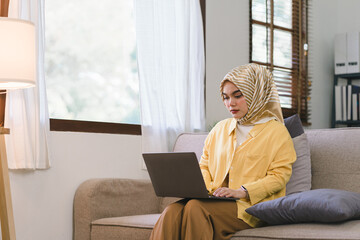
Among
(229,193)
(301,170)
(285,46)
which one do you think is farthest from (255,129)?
(285,46)

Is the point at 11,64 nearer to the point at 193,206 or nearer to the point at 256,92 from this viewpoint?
the point at 193,206

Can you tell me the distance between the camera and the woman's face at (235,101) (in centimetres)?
290

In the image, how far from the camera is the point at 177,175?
2.55 m

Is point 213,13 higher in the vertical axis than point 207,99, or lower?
higher

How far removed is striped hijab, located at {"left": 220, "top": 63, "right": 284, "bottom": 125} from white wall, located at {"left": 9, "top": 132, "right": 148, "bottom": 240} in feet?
3.09

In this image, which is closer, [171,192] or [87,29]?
[171,192]

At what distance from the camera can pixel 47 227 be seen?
321 cm

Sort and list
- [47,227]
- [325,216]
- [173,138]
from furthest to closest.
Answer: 1. [173,138]
2. [47,227]
3. [325,216]

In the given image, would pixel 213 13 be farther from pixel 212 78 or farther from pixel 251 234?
pixel 251 234

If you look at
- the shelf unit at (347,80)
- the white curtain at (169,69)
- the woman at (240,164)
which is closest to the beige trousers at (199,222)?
the woman at (240,164)

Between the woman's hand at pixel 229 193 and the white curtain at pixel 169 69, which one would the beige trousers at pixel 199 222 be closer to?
the woman's hand at pixel 229 193

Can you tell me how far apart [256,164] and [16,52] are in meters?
1.17

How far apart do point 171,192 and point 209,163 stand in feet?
1.40

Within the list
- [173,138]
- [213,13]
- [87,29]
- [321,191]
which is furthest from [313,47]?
[321,191]
